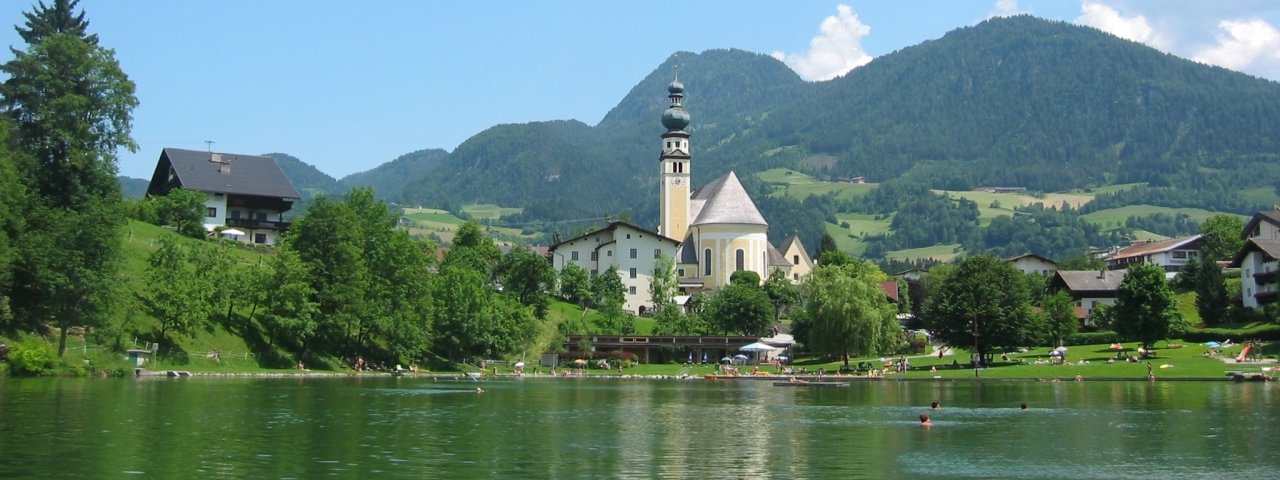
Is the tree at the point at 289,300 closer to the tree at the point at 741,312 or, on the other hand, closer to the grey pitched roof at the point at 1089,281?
the tree at the point at 741,312

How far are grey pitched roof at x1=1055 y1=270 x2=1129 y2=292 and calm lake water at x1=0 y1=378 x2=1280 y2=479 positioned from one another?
60146mm

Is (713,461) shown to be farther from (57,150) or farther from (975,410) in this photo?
(57,150)

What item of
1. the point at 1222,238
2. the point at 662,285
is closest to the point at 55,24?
the point at 662,285

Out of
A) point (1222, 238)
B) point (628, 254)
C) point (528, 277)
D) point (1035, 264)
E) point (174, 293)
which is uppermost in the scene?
point (1222, 238)

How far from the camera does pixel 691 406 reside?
53750mm

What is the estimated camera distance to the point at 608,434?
1515 inches

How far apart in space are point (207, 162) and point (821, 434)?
9371 centimetres

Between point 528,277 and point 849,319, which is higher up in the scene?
point 528,277

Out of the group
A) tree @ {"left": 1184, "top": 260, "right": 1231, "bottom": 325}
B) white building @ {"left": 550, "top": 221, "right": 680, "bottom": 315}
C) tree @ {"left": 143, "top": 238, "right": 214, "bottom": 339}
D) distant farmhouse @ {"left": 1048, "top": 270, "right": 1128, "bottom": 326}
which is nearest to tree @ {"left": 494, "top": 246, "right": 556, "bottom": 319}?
white building @ {"left": 550, "top": 221, "right": 680, "bottom": 315}

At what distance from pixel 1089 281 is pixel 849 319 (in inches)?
1721

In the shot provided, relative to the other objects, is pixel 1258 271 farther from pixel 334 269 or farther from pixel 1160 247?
pixel 334 269

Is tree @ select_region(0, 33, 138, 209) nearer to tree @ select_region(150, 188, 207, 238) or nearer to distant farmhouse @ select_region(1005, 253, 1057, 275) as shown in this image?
tree @ select_region(150, 188, 207, 238)

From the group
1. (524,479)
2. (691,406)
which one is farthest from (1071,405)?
(524,479)

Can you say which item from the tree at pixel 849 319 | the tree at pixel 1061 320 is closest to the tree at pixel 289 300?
the tree at pixel 849 319
